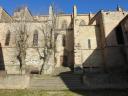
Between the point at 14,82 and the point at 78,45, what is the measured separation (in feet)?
53.2

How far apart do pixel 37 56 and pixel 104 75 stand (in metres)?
14.3

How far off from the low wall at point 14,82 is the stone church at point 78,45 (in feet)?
36.0

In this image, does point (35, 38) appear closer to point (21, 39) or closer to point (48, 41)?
point (48, 41)

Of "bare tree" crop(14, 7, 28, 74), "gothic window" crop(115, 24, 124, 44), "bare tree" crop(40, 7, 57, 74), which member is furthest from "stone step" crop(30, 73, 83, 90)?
"gothic window" crop(115, 24, 124, 44)

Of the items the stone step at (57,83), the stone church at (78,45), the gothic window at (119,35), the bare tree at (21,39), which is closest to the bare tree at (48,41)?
the stone church at (78,45)

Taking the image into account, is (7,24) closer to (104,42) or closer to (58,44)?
(58,44)

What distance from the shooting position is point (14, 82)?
1988 centimetres

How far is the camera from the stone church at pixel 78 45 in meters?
31.7

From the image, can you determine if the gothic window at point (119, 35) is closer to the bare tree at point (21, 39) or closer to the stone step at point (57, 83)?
the stone step at point (57, 83)

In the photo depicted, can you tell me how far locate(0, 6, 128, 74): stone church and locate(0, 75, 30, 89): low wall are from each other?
1096 cm

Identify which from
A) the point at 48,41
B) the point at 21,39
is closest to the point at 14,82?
the point at 21,39

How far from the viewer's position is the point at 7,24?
112ft

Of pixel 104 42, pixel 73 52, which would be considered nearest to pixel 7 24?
pixel 73 52

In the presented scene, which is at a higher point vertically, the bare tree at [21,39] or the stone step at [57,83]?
the bare tree at [21,39]
